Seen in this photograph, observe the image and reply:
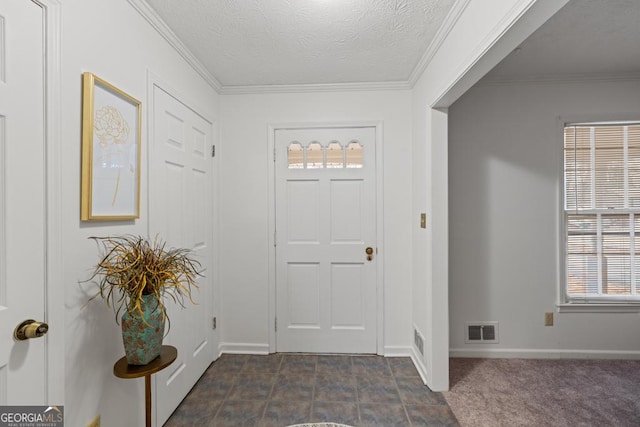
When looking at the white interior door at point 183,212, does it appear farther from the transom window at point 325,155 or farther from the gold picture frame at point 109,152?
the transom window at point 325,155

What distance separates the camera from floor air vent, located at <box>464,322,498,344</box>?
2771mm

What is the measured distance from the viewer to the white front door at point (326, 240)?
282 centimetres

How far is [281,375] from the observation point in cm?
248

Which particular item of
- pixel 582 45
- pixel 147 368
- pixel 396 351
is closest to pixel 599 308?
pixel 396 351

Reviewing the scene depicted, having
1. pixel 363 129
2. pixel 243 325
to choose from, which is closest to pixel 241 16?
pixel 363 129

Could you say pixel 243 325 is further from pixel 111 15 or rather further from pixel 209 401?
pixel 111 15

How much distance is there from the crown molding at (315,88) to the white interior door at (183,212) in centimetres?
45

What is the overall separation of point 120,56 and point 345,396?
251cm

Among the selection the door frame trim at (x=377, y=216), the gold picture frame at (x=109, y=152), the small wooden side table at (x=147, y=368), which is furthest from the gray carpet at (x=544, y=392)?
the gold picture frame at (x=109, y=152)

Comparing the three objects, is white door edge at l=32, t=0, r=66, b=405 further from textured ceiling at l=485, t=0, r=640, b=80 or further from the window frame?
the window frame

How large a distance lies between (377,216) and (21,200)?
2.34 metres

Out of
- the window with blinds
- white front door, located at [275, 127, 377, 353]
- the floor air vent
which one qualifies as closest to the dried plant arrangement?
white front door, located at [275, 127, 377, 353]

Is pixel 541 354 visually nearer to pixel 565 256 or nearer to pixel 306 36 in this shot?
pixel 565 256

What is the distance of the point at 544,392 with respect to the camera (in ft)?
7.45
